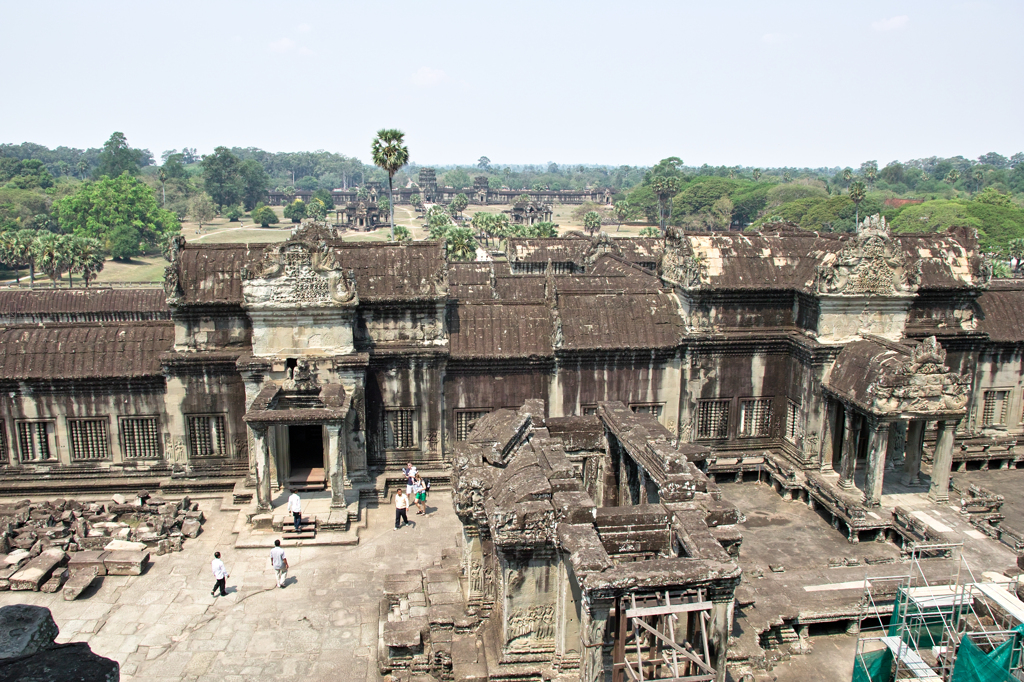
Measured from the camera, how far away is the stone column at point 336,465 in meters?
21.2

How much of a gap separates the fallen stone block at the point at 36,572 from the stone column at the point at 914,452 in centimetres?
2362

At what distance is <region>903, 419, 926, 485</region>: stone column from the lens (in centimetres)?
2303

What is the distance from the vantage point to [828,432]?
78.0ft

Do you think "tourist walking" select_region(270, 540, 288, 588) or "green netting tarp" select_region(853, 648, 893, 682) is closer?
"green netting tarp" select_region(853, 648, 893, 682)

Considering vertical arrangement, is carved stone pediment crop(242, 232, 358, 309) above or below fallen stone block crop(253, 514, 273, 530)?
above

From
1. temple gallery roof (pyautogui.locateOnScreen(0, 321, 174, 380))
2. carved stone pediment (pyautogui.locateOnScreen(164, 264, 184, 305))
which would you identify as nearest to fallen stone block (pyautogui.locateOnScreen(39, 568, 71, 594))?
temple gallery roof (pyautogui.locateOnScreen(0, 321, 174, 380))

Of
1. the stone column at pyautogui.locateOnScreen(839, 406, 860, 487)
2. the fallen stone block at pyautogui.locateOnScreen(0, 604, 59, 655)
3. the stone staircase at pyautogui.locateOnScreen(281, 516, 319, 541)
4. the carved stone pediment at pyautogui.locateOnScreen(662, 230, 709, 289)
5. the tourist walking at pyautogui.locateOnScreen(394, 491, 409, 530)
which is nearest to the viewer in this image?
the fallen stone block at pyautogui.locateOnScreen(0, 604, 59, 655)

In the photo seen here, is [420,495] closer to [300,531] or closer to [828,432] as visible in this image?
[300,531]

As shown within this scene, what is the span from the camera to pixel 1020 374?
26.7 m

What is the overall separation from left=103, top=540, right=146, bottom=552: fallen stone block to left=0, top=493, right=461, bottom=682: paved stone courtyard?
0.47 m

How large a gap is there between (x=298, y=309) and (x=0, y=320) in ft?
80.7

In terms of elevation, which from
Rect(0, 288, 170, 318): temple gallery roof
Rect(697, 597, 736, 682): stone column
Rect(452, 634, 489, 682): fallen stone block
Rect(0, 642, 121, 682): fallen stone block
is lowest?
Rect(452, 634, 489, 682): fallen stone block

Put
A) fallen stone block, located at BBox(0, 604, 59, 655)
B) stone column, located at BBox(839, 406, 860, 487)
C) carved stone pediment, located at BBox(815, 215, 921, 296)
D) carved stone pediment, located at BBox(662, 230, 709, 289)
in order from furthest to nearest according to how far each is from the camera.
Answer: carved stone pediment, located at BBox(662, 230, 709, 289) < carved stone pediment, located at BBox(815, 215, 921, 296) < stone column, located at BBox(839, 406, 860, 487) < fallen stone block, located at BBox(0, 604, 59, 655)

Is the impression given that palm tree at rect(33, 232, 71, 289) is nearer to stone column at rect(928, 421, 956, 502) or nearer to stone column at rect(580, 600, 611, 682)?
stone column at rect(580, 600, 611, 682)
